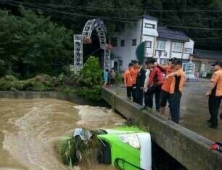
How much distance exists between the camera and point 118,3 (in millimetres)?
39531

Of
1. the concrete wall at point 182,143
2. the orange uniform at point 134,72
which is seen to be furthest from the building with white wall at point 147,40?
the concrete wall at point 182,143

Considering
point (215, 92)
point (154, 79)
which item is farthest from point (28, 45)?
point (215, 92)

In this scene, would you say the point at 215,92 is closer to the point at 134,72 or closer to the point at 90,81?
the point at 134,72

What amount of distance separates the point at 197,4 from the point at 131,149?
56694 mm

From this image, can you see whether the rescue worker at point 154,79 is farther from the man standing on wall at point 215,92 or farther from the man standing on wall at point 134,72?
the man standing on wall at point 134,72

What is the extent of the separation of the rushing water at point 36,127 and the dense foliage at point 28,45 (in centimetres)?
925

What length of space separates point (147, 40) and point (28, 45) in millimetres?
22165

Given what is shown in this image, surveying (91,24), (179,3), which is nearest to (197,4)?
(179,3)

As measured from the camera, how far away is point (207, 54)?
5894 cm

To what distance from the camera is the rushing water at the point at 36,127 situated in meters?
7.27

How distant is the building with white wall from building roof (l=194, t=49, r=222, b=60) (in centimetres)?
591

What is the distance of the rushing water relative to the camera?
7.27 m

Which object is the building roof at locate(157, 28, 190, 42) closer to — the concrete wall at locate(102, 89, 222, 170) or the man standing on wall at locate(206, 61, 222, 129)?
the man standing on wall at locate(206, 61, 222, 129)

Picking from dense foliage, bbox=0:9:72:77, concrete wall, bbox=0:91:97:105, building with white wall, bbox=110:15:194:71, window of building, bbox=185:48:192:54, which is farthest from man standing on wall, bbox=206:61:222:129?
window of building, bbox=185:48:192:54
